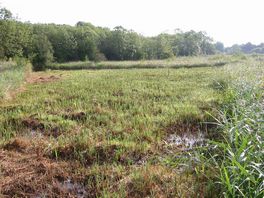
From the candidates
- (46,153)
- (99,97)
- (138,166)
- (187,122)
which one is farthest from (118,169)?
(99,97)

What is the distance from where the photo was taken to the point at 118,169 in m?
3.77

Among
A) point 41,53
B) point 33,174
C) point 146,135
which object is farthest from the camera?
point 41,53

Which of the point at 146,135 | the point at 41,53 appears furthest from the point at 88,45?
the point at 146,135

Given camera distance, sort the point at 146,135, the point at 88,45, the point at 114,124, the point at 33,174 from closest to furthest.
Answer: the point at 33,174 < the point at 146,135 < the point at 114,124 < the point at 88,45

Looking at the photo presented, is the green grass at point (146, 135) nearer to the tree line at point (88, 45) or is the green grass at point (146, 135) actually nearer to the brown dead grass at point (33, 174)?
the brown dead grass at point (33, 174)

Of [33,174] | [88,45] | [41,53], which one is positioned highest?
[88,45]

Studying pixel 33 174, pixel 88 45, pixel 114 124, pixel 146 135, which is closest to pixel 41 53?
pixel 88 45

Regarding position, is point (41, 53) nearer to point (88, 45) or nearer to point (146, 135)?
point (88, 45)

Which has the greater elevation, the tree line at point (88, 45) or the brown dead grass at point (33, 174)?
the tree line at point (88, 45)

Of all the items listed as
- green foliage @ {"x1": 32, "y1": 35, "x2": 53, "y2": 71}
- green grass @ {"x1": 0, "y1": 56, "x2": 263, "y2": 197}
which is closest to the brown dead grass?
green grass @ {"x1": 0, "y1": 56, "x2": 263, "y2": 197}

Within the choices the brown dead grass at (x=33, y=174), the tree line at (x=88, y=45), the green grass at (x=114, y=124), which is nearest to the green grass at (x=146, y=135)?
the green grass at (x=114, y=124)

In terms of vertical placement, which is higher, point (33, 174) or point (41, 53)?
point (41, 53)

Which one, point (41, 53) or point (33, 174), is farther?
point (41, 53)

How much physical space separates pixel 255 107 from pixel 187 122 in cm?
188
